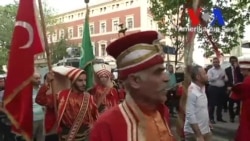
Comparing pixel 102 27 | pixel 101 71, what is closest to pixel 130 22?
pixel 102 27

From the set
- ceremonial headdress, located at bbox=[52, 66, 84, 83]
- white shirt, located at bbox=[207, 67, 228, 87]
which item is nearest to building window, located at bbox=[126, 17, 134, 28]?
white shirt, located at bbox=[207, 67, 228, 87]

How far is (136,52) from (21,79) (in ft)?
9.02

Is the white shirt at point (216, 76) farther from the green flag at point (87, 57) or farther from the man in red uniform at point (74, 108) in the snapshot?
the man in red uniform at point (74, 108)

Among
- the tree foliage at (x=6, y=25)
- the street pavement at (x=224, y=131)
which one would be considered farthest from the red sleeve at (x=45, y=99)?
the tree foliage at (x=6, y=25)

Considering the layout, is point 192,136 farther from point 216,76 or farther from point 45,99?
point 216,76

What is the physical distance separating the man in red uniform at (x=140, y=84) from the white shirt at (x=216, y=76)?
8.92 metres

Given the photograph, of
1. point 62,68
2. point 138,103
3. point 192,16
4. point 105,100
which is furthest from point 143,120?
point 105,100

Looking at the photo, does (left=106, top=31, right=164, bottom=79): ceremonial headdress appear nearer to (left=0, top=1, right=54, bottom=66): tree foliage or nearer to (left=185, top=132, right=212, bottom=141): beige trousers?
(left=185, top=132, right=212, bottom=141): beige trousers

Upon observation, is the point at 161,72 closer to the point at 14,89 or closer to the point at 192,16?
the point at 192,16

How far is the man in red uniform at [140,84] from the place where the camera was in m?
2.77

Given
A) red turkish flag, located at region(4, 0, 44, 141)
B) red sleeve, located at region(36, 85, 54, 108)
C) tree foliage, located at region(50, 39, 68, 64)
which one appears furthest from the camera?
tree foliage, located at region(50, 39, 68, 64)

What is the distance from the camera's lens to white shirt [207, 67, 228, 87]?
38.0ft

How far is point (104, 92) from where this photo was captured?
8320mm

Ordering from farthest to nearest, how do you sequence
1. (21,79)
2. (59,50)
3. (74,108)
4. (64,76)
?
(59,50)
(64,76)
(74,108)
(21,79)
